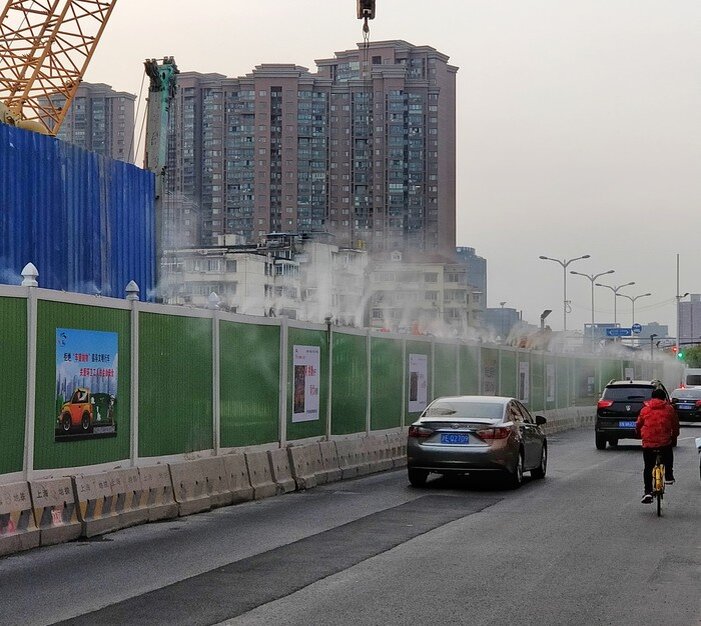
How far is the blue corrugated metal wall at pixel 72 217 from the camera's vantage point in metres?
24.0

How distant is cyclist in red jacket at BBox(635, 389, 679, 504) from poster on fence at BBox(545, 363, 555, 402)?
93.2 ft

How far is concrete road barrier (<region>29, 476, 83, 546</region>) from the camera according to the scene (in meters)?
11.3

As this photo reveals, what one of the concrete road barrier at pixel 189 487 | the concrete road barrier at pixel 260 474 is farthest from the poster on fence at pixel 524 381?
the concrete road barrier at pixel 189 487

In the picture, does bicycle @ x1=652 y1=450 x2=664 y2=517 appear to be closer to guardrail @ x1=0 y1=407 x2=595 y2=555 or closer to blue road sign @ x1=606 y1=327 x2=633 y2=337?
guardrail @ x1=0 y1=407 x2=595 y2=555

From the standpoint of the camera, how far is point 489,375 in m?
35.5

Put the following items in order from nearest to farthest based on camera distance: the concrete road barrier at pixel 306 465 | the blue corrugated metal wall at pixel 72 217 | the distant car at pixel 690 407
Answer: the concrete road barrier at pixel 306 465, the blue corrugated metal wall at pixel 72 217, the distant car at pixel 690 407

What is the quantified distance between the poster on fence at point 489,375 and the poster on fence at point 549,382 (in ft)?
25.3

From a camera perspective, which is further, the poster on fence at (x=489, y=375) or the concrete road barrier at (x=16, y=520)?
the poster on fence at (x=489, y=375)

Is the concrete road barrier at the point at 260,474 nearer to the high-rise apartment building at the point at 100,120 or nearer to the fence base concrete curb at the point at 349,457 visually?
the fence base concrete curb at the point at 349,457

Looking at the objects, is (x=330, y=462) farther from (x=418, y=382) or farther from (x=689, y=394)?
(x=689, y=394)

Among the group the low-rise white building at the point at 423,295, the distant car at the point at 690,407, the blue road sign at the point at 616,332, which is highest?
the low-rise white building at the point at 423,295

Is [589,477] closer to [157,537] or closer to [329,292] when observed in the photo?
[157,537]

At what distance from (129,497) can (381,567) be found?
407 centimetres

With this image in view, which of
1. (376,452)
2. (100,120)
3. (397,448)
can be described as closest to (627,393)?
(397,448)
